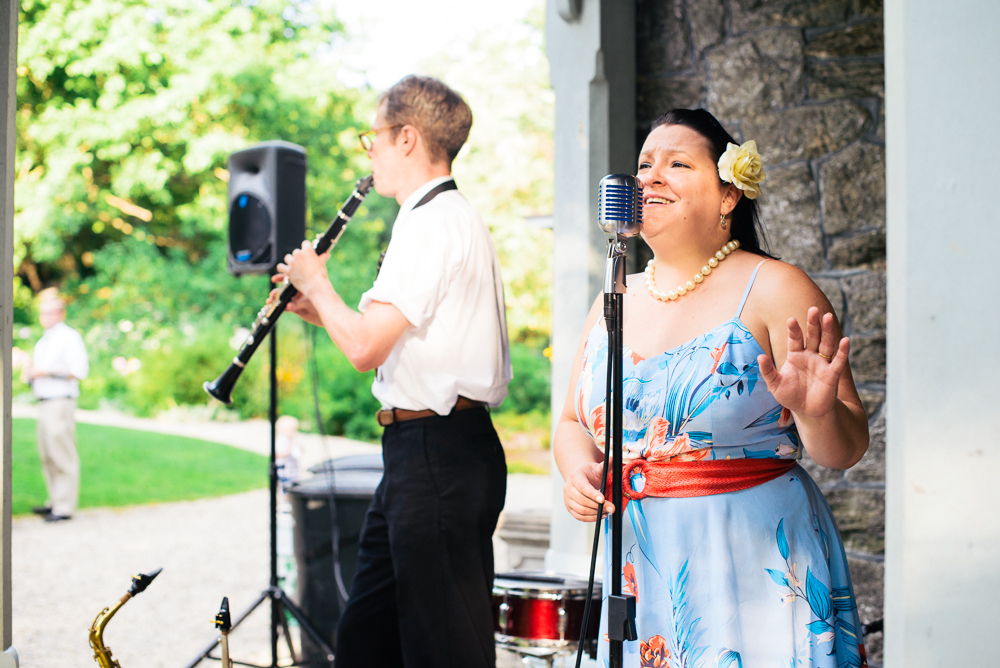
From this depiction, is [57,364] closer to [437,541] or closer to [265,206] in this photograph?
[265,206]

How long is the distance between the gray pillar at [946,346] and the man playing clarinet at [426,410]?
40.3 inches

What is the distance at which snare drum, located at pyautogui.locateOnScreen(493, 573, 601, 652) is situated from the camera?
236cm

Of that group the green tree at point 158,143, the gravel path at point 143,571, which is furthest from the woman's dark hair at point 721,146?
the green tree at point 158,143

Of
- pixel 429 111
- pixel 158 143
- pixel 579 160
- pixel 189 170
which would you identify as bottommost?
pixel 429 111

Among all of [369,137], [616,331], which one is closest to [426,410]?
[369,137]

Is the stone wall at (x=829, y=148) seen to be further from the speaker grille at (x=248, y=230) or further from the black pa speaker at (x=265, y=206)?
the speaker grille at (x=248, y=230)

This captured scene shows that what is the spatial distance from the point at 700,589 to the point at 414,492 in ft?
2.78

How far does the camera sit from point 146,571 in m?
6.68

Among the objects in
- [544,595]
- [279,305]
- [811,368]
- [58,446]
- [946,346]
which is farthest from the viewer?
[58,446]

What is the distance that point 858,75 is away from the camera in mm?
3600

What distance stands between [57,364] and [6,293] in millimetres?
6508

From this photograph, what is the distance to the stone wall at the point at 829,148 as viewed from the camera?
11.8 feet

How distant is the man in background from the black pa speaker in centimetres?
457

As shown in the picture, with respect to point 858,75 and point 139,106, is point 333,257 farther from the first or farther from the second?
point 858,75
